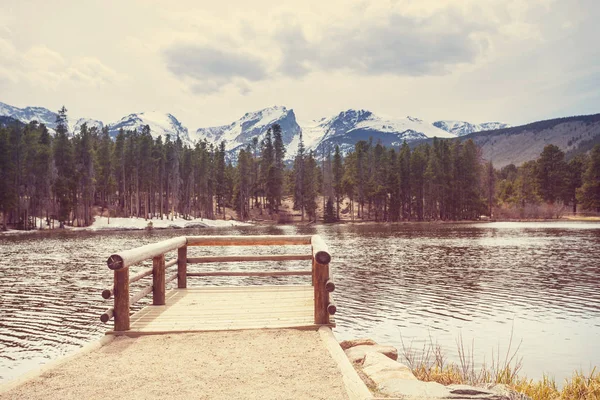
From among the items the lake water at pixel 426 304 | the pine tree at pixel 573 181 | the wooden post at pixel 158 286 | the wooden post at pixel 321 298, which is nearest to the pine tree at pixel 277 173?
the pine tree at pixel 573 181

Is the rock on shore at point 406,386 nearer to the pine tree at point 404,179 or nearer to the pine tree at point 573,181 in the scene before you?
the pine tree at point 404,179

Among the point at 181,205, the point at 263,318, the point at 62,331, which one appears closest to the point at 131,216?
the point at 181,205

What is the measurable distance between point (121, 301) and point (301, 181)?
102223 mm

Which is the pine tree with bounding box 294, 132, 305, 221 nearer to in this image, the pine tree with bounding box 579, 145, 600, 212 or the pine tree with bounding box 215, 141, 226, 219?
the pine tree with bounding box 215, 141, 226, 219

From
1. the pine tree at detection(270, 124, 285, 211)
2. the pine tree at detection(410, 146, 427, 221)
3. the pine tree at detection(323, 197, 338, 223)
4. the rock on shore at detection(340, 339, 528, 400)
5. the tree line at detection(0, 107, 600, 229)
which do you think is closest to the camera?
the rock on shore at detection(340, 339, 528, 400)

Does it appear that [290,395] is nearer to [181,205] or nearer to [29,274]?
[29,274]

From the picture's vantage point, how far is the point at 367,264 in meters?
31.3

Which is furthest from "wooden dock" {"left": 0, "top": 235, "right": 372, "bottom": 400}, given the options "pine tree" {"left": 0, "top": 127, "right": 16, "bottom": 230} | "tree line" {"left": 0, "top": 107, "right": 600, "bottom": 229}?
"tree line" {"left": 0, "top": 107, "right": 600, "bottom": 229}

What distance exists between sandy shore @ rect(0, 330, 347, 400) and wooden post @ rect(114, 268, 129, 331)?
0.26 m

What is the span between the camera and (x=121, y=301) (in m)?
7.82

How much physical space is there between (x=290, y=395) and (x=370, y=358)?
10.8 ft

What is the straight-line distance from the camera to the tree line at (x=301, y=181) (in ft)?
289

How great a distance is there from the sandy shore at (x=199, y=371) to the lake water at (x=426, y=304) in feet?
18.5

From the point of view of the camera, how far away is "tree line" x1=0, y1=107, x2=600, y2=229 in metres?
88.1
